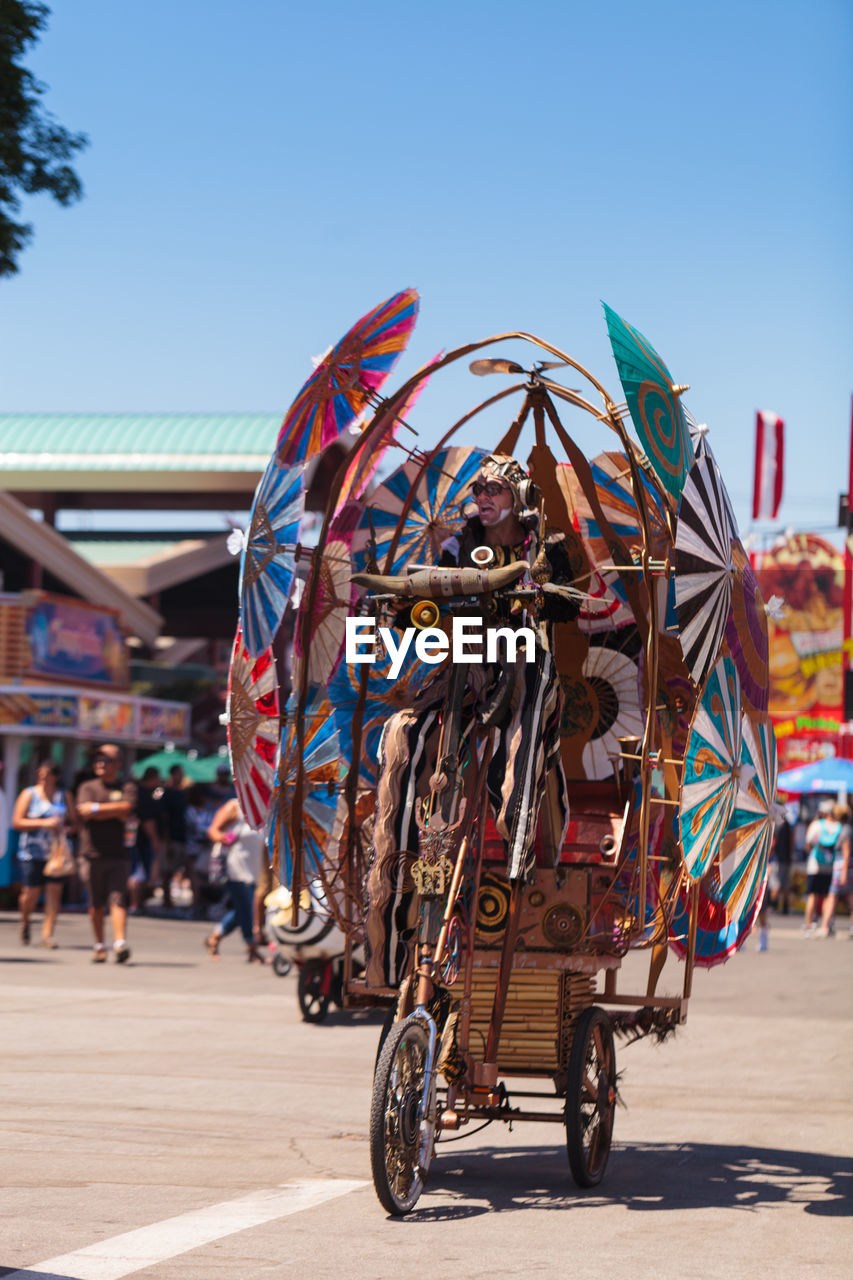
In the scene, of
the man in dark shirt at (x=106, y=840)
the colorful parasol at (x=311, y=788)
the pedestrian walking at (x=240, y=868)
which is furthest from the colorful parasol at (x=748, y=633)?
the man in dark shirt at (x=106, y=840)

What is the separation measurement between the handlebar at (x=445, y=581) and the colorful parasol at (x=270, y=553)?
102cm

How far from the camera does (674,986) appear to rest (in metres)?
17.7

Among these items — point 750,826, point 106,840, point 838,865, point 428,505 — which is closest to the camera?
point 750,826

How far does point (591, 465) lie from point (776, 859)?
2548cm

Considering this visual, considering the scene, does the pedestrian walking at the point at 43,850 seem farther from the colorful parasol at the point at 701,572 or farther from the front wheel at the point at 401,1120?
the front wheel at the point at 401,1120

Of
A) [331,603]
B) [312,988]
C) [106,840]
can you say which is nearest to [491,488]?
[331,603]

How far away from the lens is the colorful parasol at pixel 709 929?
7789 millimetres

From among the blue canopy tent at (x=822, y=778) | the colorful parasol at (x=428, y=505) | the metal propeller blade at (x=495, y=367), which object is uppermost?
the metal propeller blade at (x=495, y=367)

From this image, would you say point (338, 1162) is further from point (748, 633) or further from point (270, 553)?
point (748, 633)

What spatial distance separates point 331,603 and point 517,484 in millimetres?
1440

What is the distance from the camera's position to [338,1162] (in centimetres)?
780

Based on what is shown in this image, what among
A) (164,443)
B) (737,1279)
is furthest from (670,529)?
(164,443)

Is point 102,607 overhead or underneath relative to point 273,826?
overhead

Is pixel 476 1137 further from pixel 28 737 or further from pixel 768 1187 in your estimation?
pixel 28 737
